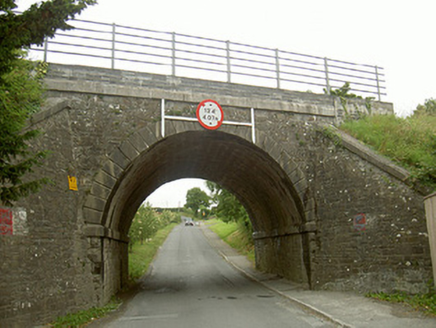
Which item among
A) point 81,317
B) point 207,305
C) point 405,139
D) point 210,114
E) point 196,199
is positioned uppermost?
point 196,199

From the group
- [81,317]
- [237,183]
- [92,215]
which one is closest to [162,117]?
[92,215]

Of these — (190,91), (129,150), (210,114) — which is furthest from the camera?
(190,91)

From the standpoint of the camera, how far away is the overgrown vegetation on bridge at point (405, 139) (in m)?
11.2

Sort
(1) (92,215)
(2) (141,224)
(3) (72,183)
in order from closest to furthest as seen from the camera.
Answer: (3) (72,183) → (1) (92,215) → (2) (141,224)

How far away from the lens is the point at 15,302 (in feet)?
25.6

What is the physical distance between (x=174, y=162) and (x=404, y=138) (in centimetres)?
857

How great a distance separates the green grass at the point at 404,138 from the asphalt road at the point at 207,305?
222 inches

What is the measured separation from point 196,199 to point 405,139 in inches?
3682

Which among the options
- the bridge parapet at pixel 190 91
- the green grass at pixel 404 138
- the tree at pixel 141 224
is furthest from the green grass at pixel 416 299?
the tree at pixel 141 224

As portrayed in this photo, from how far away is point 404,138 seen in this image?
1358 cm

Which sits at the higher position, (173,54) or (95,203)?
(173,54)

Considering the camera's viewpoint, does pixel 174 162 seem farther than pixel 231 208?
No

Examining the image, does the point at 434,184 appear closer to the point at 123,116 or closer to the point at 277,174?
the point at 277,174

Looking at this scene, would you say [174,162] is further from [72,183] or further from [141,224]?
[141,224]
